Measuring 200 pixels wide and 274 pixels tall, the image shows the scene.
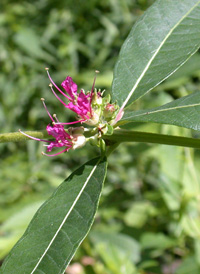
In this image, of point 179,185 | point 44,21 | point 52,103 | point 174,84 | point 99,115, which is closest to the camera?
point 99,115

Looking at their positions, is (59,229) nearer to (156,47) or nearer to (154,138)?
(154,138)

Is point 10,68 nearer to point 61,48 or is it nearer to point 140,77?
point 61,48

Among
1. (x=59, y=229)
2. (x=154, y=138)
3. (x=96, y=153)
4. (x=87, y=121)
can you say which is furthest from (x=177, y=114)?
(x=96, y=153)

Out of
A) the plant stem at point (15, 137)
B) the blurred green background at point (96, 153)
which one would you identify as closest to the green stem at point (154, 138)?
the plant stem at point (15, 137)

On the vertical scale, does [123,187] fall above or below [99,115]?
below

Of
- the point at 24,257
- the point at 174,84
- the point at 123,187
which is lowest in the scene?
the point at 123,187

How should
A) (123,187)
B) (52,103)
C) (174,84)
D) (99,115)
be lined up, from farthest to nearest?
1. (52,103)
2. (123,187)
3. (174,84)
4. (99,115)

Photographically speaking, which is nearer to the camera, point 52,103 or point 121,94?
point 121,94

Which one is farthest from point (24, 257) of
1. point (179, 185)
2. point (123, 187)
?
point (123, 187)
